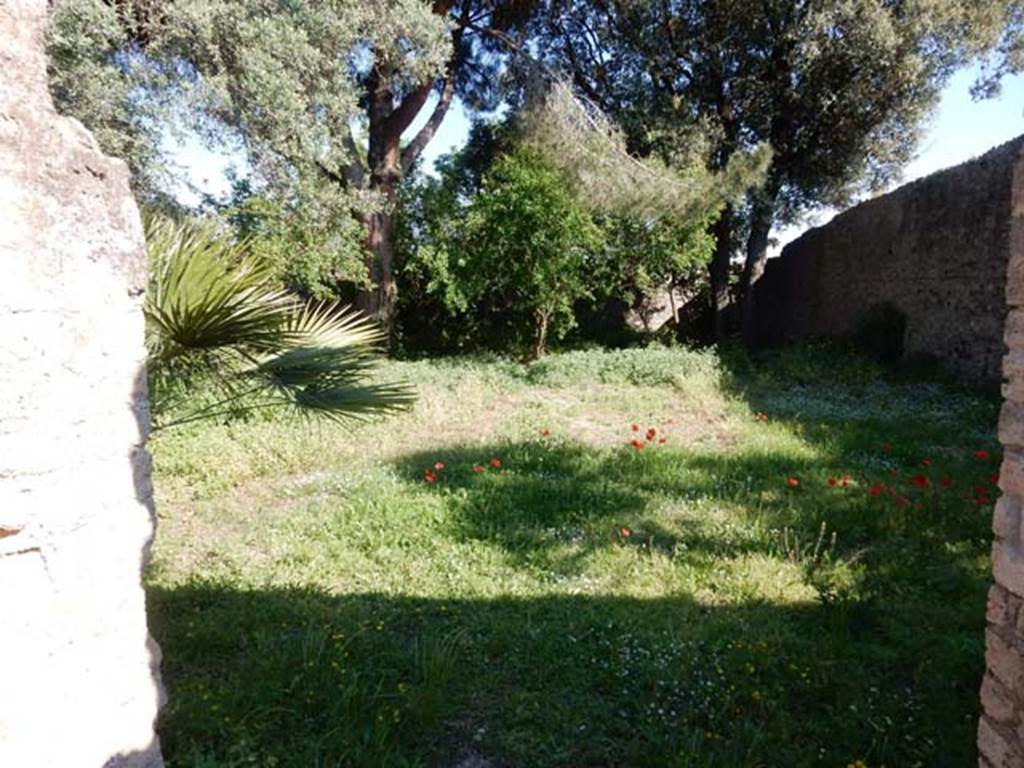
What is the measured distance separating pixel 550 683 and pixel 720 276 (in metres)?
12.8

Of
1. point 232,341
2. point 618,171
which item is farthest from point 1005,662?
point 618,171

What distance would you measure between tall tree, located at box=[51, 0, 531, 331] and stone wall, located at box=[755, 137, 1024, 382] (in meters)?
7.38

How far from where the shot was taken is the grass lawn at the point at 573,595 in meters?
2.68

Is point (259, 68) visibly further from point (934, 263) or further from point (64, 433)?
point (934, 263)

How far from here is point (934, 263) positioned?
9445 mm

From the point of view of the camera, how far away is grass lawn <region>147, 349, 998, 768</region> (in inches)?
106

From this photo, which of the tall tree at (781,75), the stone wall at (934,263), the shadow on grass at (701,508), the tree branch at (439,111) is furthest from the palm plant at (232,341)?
the tall tree at (781,75)

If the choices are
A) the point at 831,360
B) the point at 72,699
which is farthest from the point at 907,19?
the point at 72,699

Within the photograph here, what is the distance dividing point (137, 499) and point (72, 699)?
563 millimetres

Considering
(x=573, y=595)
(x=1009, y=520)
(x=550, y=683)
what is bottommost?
(x=550, y=683)

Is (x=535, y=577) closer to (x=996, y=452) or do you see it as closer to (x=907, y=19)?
(x=996, y=452)

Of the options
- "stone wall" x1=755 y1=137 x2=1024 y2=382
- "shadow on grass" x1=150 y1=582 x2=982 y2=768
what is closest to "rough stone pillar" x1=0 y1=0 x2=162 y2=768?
"shadow on grass" x1=150 y1=582 x2=982 y2=768

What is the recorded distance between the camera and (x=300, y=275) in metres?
9.42

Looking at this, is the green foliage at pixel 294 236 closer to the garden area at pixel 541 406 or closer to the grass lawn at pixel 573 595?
the garden area at pixel 541 406
